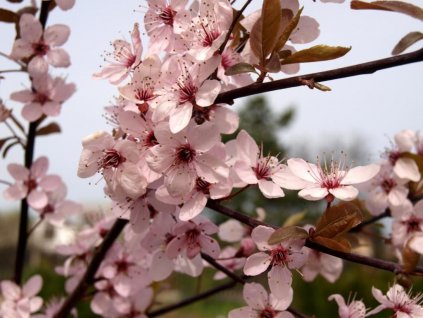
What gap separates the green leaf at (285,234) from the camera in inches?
29.3

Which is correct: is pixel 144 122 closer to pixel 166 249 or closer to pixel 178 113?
pixel 178 113

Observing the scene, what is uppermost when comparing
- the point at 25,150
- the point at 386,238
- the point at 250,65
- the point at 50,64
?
the point at 250,65

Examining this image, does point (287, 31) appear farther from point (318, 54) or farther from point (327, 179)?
point (327, 179)

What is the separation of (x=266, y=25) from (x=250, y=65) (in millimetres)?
65

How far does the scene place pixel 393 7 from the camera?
75 centimetres

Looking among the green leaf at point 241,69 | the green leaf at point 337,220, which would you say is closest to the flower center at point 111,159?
the green leaf at point 241,69

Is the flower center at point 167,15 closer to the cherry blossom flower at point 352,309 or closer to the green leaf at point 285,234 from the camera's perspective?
the green leaf at point 285,234

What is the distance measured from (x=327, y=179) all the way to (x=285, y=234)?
18 cm

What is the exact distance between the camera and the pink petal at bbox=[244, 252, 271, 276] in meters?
0.83

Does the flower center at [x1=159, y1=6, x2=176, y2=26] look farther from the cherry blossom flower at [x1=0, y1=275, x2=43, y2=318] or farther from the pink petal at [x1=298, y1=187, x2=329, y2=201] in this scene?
the cherry blossom flower at [x1=0, y1=275, x2=43, y2=318]

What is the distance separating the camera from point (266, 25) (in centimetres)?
78

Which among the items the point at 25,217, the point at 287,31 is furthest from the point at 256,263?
the point at 25,217

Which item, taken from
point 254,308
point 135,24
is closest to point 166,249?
point 254,308

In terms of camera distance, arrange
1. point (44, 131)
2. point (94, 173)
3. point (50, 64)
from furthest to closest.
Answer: point (44, 131)
point (50, 64)
point (94, 173)
